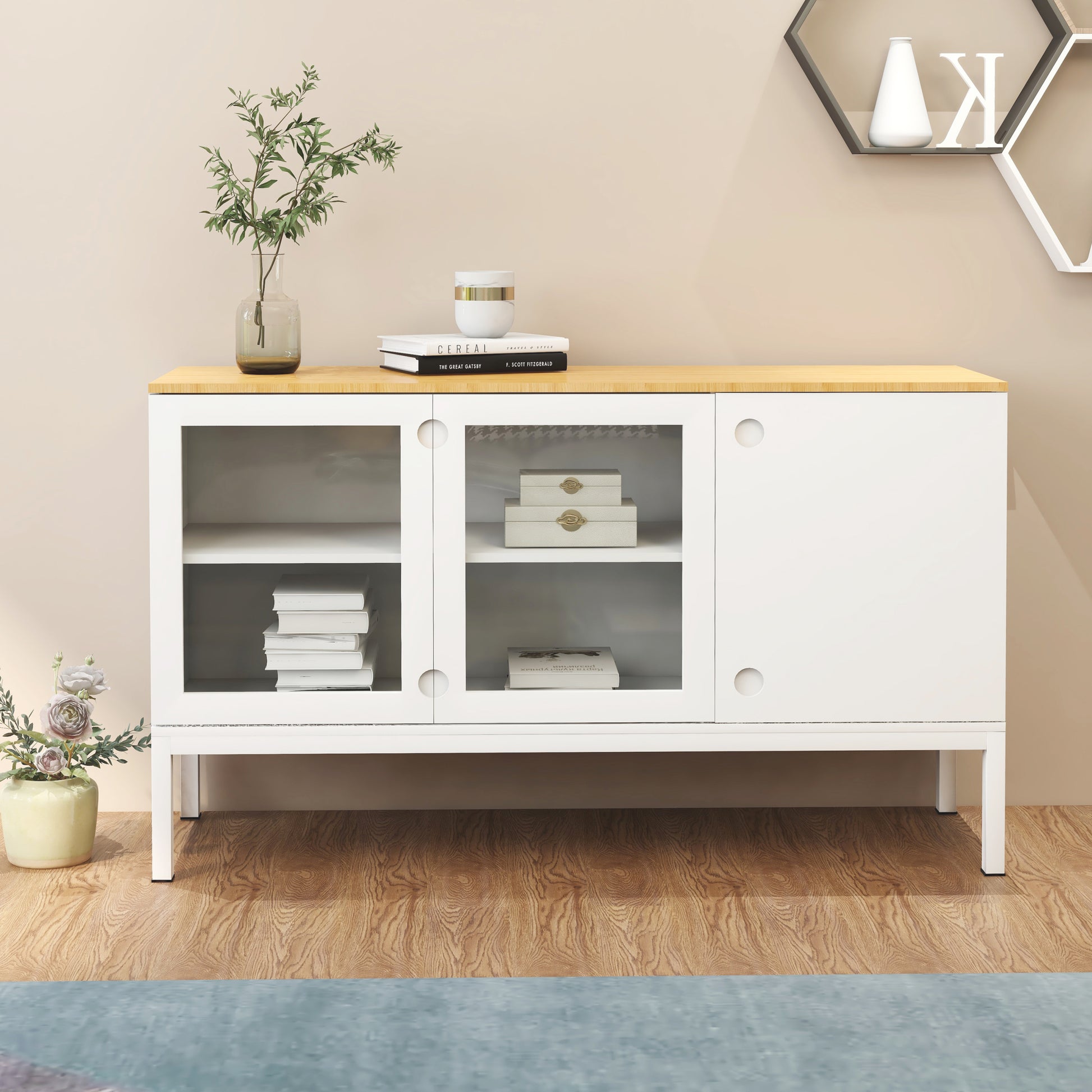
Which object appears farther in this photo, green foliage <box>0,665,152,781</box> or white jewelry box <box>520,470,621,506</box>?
green foliage <box>0,665,152,781</box>

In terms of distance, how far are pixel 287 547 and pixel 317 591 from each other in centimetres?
10

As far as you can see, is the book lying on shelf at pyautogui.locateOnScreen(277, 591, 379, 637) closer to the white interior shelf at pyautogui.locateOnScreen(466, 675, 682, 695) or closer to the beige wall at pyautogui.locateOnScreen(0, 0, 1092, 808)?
the white interior shelf at pyautogui.locateOnScreen(466, 675, 682, 695)

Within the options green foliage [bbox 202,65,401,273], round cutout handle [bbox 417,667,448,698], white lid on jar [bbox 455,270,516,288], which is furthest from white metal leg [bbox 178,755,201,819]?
white lid on jar [bbox 455,270,516,288]

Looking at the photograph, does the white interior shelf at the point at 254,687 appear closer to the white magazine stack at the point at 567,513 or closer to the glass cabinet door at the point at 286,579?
the glass cabinet door at the point at 286,579

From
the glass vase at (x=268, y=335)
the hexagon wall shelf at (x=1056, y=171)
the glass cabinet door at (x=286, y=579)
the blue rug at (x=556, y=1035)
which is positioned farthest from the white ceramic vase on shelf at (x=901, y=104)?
the blue rug at (x=556, y=1035)

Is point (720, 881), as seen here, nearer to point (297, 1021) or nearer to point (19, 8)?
point (297, 1021)

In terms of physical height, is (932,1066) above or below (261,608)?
below

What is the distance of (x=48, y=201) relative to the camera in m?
2.55

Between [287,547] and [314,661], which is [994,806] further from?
[287,547]

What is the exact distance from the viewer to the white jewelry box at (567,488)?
2273 mm

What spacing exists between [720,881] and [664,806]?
404 mm

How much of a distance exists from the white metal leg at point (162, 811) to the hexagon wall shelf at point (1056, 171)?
78.4 inches

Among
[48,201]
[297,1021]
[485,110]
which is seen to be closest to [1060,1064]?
[297,1021]

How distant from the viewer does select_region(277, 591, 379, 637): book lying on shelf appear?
2309 mm
